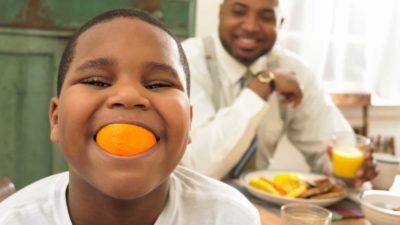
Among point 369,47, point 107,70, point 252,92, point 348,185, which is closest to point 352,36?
point 369,47

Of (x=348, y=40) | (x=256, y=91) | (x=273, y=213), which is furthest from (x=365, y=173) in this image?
(x=348, y=40)

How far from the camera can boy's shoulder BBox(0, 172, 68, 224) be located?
0.75 metres

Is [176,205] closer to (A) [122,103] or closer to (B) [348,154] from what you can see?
(A) [122,103]

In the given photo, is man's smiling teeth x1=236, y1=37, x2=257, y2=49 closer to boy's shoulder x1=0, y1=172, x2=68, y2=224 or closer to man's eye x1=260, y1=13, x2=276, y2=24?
man's eye x1=260, y1=13, x2=276, y2=24

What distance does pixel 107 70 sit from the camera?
2.34ft

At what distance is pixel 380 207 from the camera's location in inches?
49.3

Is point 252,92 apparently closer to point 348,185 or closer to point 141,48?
point 348,185

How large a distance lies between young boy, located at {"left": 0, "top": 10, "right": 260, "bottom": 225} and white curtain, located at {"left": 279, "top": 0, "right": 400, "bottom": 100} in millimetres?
2339

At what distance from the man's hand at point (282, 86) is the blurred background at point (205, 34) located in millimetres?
506

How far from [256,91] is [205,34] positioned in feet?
3.51

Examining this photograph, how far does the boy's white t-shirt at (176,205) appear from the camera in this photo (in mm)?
763

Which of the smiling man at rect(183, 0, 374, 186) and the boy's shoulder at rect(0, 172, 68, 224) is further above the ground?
the boy's shoulder at rect(0, 172, 68, 224)

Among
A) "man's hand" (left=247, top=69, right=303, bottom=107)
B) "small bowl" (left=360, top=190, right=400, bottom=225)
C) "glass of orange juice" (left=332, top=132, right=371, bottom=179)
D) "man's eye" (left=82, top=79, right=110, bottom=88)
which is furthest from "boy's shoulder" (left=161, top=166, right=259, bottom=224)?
"man's hand" (left=247, top=69, right=303, bottom=107)

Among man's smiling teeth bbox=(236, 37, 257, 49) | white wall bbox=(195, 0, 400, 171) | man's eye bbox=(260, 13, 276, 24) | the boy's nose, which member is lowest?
white wall bbox=(195, 0, 400, 171)
